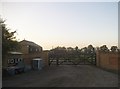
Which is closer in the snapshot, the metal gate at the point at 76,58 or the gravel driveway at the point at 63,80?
the gravel driveway at the point at 63,80

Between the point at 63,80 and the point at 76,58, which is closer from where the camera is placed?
the point at 63,80

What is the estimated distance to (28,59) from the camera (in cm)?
3291

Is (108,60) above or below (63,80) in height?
above

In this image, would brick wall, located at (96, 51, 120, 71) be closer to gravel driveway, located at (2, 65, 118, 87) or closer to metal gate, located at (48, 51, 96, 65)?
metal gate, located at (48, 51, 96, 65)

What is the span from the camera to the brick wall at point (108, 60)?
26150 mm

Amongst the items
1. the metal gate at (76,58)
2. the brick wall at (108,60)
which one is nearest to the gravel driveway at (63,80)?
the brick wall at (108,60)

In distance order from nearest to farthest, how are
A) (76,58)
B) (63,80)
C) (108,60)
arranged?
1. (63,80)
2. (108,60)
3. (76,58)

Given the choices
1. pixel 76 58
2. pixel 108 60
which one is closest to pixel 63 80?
pixel 108 60

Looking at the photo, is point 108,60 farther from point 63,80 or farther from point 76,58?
point 63,80

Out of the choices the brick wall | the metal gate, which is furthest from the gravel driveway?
the metal gate

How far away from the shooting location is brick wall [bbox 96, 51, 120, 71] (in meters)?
26.1

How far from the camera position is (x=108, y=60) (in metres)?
28.3

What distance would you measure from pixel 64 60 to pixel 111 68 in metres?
11.0

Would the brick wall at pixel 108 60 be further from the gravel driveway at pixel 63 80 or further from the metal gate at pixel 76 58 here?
the gravel driveway at pixel 63 80
